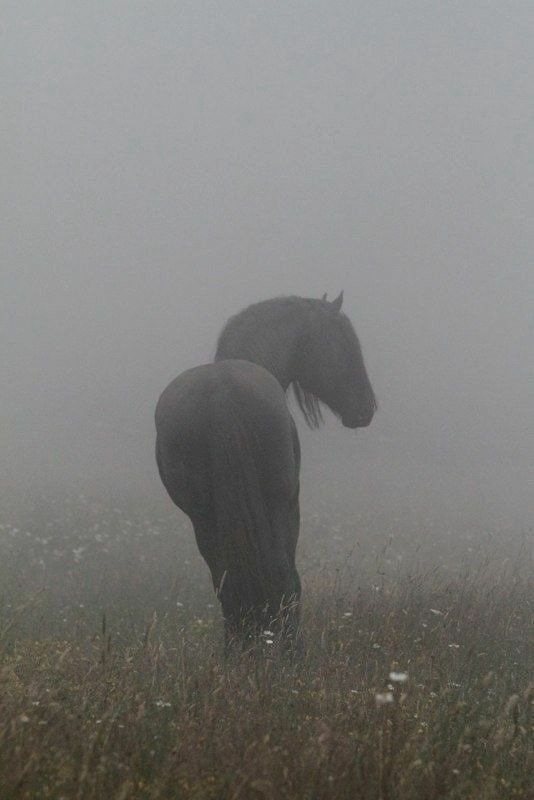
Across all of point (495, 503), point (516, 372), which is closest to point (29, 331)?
point (516, 372)

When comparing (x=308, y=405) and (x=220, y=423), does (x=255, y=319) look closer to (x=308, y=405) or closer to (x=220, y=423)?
(x=308, y=405)

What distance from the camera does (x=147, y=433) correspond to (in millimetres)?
34156

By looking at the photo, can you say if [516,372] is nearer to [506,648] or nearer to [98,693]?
[506,648]

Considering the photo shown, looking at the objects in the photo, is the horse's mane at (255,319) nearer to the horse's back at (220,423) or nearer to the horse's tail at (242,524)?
the horse's back at (220,423)

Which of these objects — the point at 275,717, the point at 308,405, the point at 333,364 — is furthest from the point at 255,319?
the point at 275,717

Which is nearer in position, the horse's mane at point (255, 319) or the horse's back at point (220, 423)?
the horse's back at point (220, 423)

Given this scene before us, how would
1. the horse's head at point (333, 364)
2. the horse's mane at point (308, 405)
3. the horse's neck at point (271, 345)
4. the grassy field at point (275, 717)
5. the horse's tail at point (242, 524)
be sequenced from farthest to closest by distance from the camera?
the horse's mane at point (308, 405), the horse's head at point (333, 364), the horse's neck at point (271, 345), the horse's tail at point (242, 524), the grassy field at point (275, 717)

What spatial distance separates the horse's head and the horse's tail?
1.52 meters

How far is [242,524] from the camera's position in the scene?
544 centimetres

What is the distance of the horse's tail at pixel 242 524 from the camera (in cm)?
543

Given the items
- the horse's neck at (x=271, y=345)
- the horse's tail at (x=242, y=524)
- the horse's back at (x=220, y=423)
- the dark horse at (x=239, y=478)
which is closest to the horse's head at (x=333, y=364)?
the horse's neck at (x=271, y=345)

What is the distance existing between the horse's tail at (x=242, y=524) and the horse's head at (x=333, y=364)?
4.99 feet

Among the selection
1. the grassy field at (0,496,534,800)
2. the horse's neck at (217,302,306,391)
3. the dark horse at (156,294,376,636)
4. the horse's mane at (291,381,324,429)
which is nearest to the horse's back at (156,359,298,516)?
the dark horse at (156,294,376,636)

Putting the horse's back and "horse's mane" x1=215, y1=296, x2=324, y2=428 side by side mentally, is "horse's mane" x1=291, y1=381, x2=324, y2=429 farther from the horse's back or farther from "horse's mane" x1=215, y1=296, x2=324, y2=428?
the horse's back
